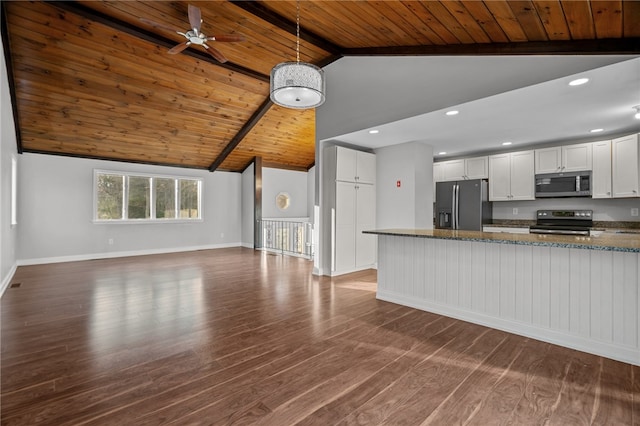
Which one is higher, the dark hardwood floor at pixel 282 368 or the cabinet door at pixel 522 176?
the cabinet door at pixel 522 176

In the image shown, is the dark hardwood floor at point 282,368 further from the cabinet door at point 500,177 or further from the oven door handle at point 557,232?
the cabinet door at point 500,177

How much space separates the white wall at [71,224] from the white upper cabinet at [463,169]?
658 centimetres

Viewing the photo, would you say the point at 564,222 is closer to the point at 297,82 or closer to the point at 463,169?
the point at 463,169

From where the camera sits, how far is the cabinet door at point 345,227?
531cm

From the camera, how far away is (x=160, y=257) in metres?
7.43

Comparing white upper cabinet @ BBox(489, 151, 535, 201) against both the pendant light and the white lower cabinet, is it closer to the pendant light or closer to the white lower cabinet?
the white lower cabinet

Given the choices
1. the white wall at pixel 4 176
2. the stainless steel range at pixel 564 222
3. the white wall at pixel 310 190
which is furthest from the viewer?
the white wall at pixel 310 190

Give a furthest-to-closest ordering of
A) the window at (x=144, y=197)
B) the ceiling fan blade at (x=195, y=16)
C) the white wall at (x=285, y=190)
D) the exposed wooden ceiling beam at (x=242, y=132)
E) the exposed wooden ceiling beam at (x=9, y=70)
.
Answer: the white wall at (x=285, y=190) → the window at (x=144, y=197) → the exposed wooden ceiling beam at (x=242, y=132) → the exposed wooden ceiling beam at (x=9, y=70) → the ceiling fan blade at (x=195, y=16)

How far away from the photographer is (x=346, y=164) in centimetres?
535

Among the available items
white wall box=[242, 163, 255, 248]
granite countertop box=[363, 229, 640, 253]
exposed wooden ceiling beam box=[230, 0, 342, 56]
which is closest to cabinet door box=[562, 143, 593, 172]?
granite countertop box=[363, 229, 640, 253]

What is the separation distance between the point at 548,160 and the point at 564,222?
42.8 inches

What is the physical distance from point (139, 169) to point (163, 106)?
2582 mm

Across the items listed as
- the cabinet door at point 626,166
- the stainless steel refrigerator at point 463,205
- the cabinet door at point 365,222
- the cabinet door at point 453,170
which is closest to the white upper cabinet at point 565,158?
the cabinet door at point 626,166

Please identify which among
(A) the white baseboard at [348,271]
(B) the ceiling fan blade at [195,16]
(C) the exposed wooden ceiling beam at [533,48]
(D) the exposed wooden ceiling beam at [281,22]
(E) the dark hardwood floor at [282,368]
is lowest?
(E) the dark hardwood floor at [282,368]
